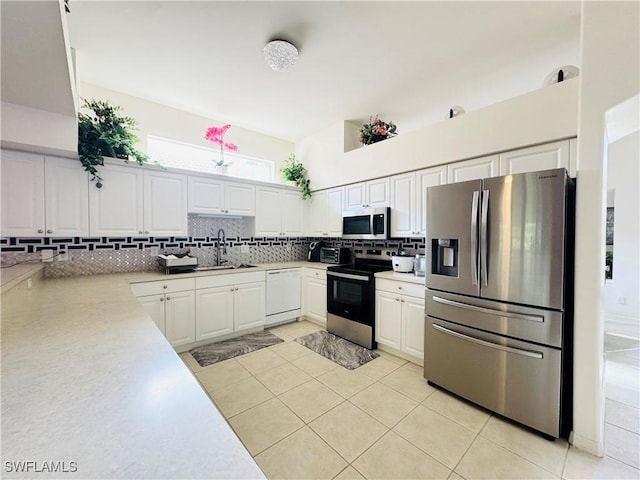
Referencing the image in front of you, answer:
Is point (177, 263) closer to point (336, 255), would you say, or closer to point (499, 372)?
point (336, 255)

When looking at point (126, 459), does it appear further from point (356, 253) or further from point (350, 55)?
point (356, 253)

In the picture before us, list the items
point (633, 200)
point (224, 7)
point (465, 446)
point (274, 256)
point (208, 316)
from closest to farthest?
point (465, 446) < point (224, 7) < point (208, 316) < point (633, 200) < point (274, 256)

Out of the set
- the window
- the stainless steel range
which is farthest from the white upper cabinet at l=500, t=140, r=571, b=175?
the window

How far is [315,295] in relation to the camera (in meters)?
3.85

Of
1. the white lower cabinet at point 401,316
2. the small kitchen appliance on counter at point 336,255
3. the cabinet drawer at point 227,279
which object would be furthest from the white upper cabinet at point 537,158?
the cabinet drawer at point 227,279

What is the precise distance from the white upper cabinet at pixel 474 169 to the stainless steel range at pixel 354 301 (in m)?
1.26

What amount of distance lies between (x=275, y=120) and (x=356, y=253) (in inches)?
89.3

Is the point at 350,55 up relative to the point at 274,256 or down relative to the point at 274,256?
up

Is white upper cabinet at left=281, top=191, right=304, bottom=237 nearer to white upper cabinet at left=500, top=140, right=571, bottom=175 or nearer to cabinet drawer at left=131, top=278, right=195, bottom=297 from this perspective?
cabinet drawer at left=131, top=278, right=195, bottom=297

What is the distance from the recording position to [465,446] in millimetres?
1704

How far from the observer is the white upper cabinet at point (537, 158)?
7.01 ft

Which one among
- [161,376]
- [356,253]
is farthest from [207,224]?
[161,376]

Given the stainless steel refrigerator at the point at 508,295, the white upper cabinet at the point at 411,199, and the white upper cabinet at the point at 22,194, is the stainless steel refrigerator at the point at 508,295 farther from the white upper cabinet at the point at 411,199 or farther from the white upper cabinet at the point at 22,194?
the white upper cabinet at the point at 22,194

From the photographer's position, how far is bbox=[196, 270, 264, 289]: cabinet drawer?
3064mm
